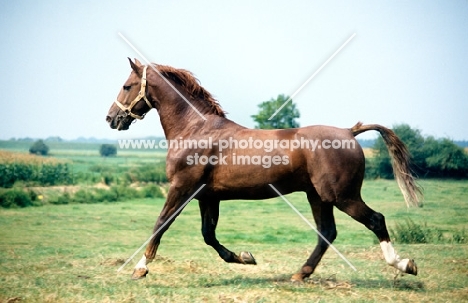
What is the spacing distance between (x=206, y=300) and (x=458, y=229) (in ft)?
31.9

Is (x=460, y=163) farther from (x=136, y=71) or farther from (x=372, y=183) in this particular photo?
(x=136, y=71)

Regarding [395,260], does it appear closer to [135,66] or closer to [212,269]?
[212,269]

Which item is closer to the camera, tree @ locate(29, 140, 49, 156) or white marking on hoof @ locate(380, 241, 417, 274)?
white marking on hoof @ locate(380, 241, 417, 274)

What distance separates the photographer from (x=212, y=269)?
737 cm

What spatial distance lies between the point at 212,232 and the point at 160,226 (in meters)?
0.82

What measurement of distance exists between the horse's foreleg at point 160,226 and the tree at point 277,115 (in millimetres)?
11780

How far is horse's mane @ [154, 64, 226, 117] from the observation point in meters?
6.95

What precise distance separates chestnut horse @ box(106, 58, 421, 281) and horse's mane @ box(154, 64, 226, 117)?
1 cm

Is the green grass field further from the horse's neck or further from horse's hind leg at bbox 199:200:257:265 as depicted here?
the horse's neck

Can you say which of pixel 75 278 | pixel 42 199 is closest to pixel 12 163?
pixel 42 199

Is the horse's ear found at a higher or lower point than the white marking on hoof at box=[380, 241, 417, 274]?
higher

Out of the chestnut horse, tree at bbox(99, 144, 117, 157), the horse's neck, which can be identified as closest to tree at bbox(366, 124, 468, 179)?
the chestnut horse

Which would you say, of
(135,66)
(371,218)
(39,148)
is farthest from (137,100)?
(39,148)

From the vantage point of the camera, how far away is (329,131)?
634 centimetres
